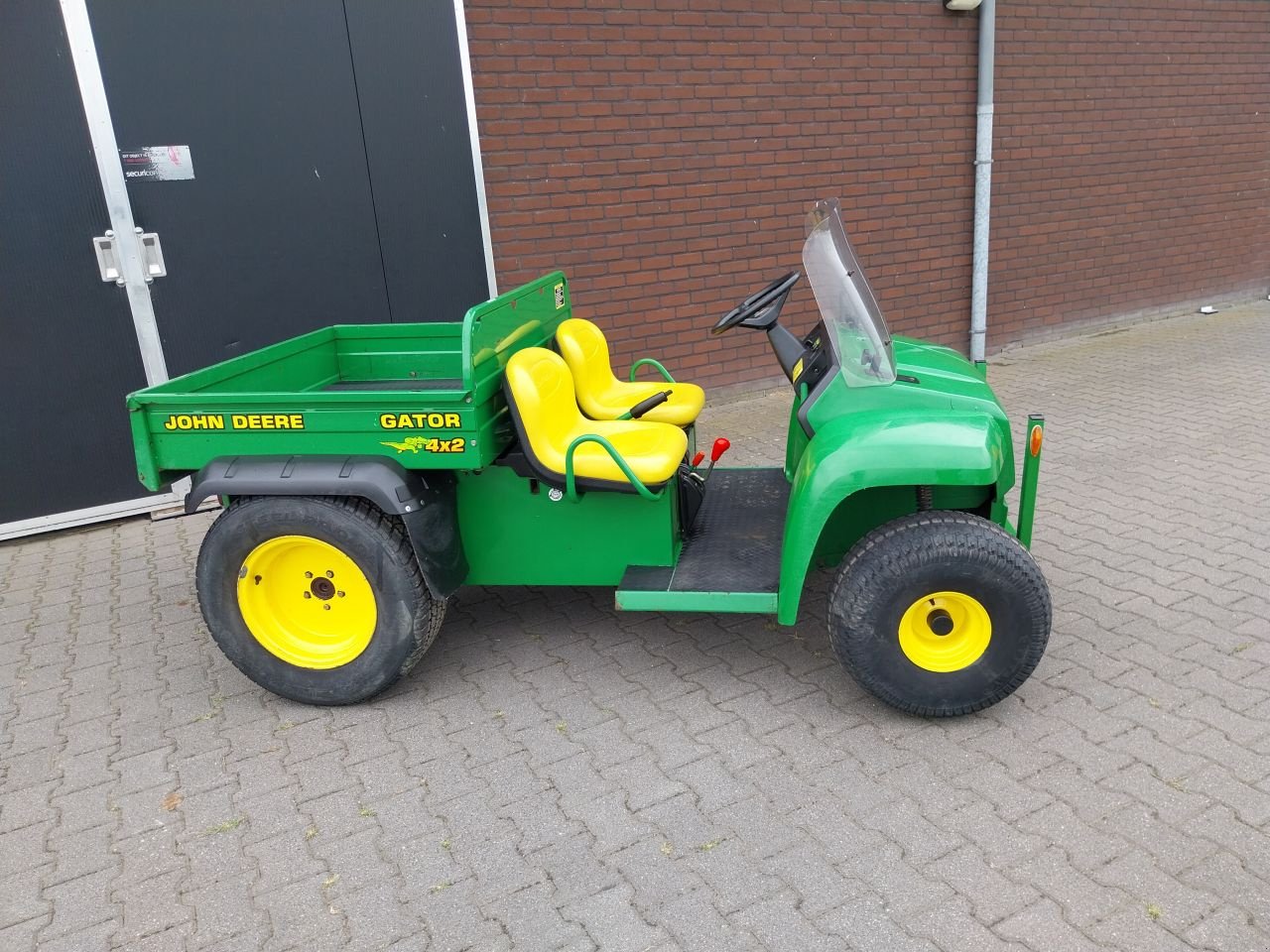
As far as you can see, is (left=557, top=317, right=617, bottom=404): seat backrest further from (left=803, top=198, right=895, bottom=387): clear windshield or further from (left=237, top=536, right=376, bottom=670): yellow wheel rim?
(left=237, top=536, right=376, bottom=670): yellow wheel rim

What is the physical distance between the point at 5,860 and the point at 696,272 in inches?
199

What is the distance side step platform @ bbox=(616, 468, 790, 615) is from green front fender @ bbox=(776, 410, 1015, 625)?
19cm

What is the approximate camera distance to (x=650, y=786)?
2859mm

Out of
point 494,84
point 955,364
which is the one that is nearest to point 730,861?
point 955,364

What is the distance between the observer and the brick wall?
5883 millimetres

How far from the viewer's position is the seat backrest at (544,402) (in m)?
3.25

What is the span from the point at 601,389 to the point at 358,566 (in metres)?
1.49

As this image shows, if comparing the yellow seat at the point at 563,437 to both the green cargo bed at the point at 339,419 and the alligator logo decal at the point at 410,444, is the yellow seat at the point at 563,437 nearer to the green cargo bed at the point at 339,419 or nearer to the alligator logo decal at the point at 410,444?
the green cargo bed at the point at 339,419

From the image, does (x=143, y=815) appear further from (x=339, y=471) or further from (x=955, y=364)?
(x=955, y=364)

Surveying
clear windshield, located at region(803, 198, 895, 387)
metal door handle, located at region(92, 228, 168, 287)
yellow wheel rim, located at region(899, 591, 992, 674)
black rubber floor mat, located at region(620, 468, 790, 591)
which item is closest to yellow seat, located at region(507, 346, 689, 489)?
black rubber floor mat, located at region(620, 468, 790, 591)

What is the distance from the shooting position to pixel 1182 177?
855cm

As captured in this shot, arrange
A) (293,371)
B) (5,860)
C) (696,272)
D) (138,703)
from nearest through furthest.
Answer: (5,860)
(138,703)
(293,371)
(696,272)

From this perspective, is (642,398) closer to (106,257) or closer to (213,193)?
(213,193)

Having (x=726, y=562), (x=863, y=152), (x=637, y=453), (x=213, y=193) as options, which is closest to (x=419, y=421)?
(x=637, y=453)
